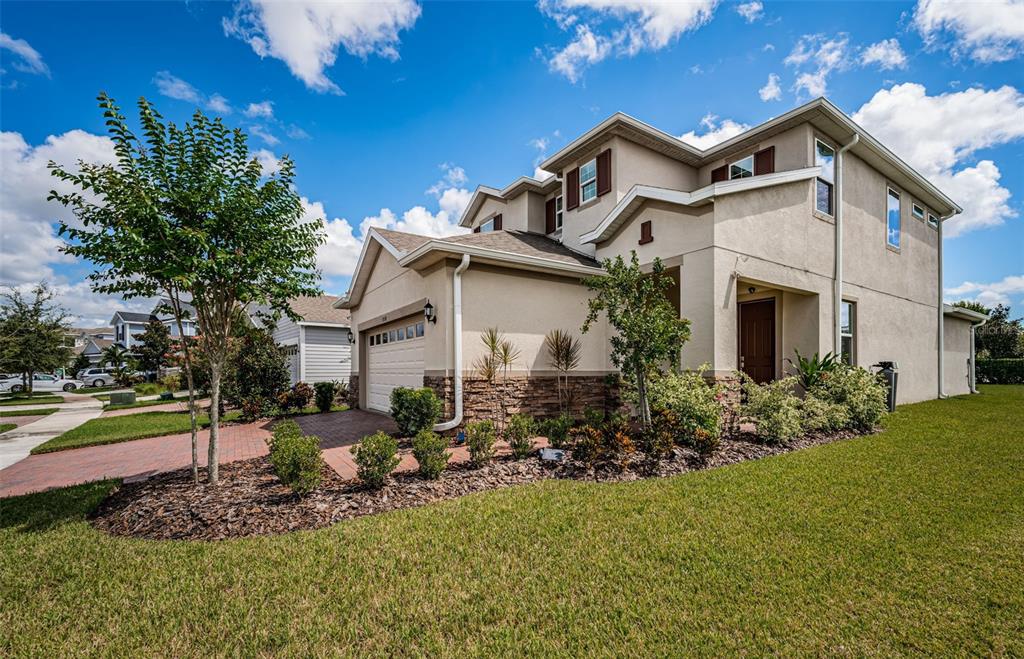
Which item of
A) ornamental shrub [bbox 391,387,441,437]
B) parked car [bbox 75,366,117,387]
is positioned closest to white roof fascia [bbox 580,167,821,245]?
ornamental shrub [bbox 391,387,441,437]

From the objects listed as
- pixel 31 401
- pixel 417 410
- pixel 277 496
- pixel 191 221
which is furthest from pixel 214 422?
pixel 31 401

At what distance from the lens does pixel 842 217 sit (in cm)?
1177

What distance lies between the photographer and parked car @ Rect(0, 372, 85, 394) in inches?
1177

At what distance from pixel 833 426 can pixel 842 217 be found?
6.36m

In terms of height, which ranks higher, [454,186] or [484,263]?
[454,186]

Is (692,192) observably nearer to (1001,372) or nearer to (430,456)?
(430,456)

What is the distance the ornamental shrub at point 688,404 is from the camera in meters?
7.32

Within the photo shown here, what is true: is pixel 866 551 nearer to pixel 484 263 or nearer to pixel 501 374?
pixel 501 374

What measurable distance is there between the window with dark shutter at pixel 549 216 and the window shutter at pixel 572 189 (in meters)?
1.59

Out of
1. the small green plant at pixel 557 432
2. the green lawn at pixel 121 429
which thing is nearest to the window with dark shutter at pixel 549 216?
the small green plant at pixel 557 432

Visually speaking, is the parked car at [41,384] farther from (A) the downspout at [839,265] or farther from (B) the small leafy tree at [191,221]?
(A) the downspout at [839,265]

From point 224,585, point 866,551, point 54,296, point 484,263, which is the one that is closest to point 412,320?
point 484,263

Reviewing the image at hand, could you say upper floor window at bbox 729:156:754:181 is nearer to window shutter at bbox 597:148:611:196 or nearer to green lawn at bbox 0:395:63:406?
window shutter at bbox 597:148:611:196

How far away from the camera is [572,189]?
13.5 meters
